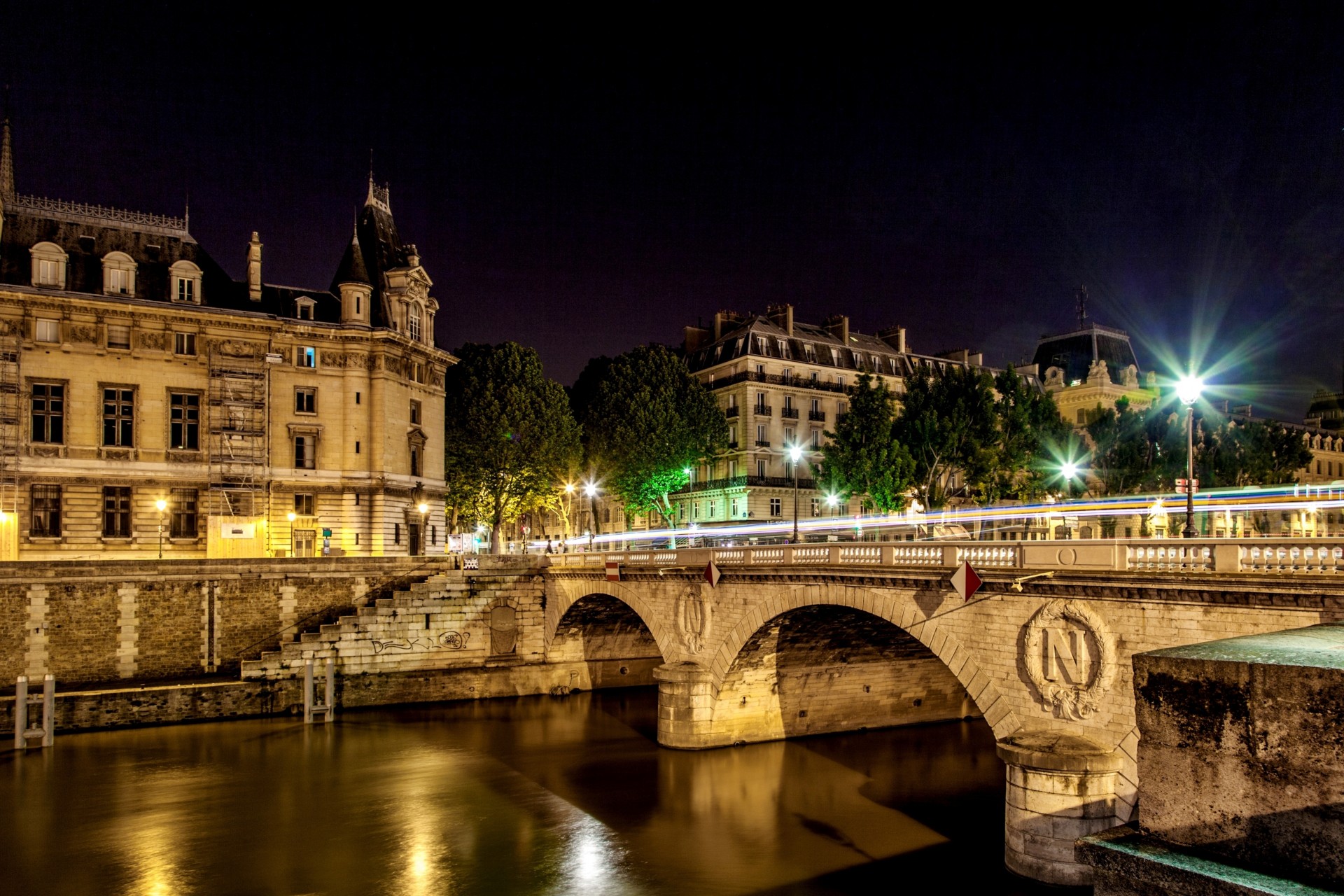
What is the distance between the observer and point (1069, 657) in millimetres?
18203

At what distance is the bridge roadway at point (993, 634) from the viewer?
15711 millimetres

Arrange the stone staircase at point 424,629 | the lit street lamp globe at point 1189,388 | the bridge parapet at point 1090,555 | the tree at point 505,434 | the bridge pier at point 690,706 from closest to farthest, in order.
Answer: the bridge parapet at point 1090,555 < the lit street lamp globe at point 1189,388 < the bridge pier at point 690,706 < the stone staircase at point 424,629 < the tree at point 505,434

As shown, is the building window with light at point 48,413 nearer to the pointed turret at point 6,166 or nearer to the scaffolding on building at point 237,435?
the scaffolding on building at point 237,435

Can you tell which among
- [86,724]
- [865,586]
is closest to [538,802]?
[865,586]

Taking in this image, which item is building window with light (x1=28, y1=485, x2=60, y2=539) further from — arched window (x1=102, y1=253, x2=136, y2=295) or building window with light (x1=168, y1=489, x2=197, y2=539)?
arched window (x1=102, y1=253, x2=136, y2=295)

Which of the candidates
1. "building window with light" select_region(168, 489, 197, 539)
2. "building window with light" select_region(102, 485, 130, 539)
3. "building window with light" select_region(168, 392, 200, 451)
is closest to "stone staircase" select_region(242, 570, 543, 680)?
"building window with light" select_region(168, 489, 197, 539)

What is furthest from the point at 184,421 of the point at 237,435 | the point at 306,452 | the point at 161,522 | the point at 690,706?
the point at 690,706

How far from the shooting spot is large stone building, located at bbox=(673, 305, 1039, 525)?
71812mm

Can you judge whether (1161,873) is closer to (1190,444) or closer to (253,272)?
(1190,444)

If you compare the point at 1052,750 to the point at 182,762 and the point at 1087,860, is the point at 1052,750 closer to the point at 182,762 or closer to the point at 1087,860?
the point at 1087,860

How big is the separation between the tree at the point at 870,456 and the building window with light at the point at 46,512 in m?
39.5

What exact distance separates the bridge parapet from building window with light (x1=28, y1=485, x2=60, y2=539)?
110 ft

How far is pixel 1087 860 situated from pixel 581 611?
125 ft

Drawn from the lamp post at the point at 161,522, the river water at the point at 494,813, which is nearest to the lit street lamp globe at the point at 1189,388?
the river water at the point at 494,813
